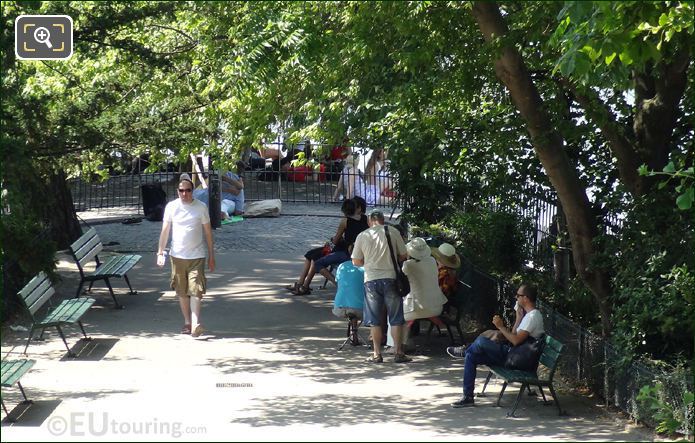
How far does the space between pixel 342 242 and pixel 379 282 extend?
10.1ft

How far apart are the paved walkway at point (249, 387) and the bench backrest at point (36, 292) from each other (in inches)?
21.1

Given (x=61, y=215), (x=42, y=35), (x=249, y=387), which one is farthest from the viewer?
(x=61, y=215)

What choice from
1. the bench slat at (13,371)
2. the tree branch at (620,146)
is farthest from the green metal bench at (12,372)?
the tree branch at (620,146)

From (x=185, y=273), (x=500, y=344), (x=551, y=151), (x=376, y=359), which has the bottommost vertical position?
(x=376, y=359)

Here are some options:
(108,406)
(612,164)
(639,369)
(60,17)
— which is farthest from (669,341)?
(60,17)

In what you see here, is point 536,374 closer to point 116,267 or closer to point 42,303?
point 42,303

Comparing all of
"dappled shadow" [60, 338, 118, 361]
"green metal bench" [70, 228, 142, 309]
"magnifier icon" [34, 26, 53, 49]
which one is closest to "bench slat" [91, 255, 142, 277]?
"green metal bench" [70, 228, 142, 309]

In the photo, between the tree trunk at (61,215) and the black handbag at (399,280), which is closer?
the black handbag at (399,280)

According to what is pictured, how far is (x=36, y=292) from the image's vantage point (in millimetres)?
11984

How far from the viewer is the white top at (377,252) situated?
11.7 meters

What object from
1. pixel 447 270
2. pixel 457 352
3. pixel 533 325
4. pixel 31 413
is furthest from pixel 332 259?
pixel 31 413

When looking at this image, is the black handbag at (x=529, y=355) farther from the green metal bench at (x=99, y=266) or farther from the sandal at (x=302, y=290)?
the green metal bench at (x=99, y=266)

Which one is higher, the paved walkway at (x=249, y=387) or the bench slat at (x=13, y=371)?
the bench slat at (x=13, y=371)

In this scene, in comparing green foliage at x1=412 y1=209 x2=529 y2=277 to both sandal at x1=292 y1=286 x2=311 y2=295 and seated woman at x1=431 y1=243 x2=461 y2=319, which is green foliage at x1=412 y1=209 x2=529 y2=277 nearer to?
seated woman at x1=431 y1=243 x2=461 y2=319
